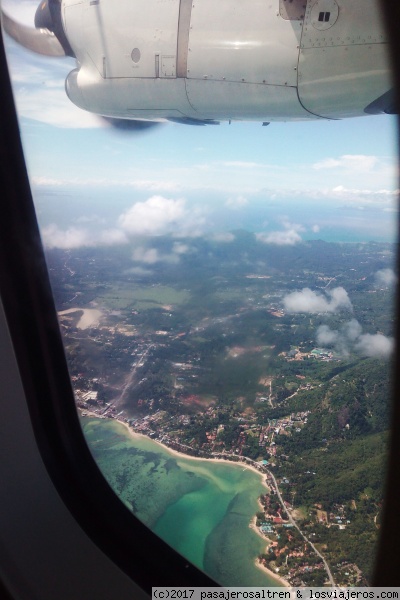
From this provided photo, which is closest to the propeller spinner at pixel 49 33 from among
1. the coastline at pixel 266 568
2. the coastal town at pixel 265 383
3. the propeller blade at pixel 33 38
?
the propeller blade at pixel 33 38

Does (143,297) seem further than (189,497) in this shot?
Yes

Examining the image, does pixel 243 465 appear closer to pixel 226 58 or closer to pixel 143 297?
pixel 143 297

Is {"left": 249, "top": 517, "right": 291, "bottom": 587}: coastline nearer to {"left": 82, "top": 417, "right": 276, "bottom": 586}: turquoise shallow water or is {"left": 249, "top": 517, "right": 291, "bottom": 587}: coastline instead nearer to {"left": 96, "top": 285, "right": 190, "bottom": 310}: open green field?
{"left": 82, "top": 417, "right": 276, "bottom": 586}: turquoise shallow water

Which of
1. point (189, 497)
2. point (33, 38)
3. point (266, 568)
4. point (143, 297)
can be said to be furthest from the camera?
point (143, 297)

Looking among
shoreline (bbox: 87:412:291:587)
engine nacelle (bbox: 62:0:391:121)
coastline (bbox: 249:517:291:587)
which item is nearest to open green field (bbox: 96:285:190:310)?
shoreline (bbox: 87:412:291:587)

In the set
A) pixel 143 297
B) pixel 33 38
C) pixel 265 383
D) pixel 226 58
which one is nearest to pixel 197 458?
pixel 265 383

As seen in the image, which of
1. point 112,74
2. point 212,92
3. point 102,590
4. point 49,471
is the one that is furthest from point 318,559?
point 112,74
